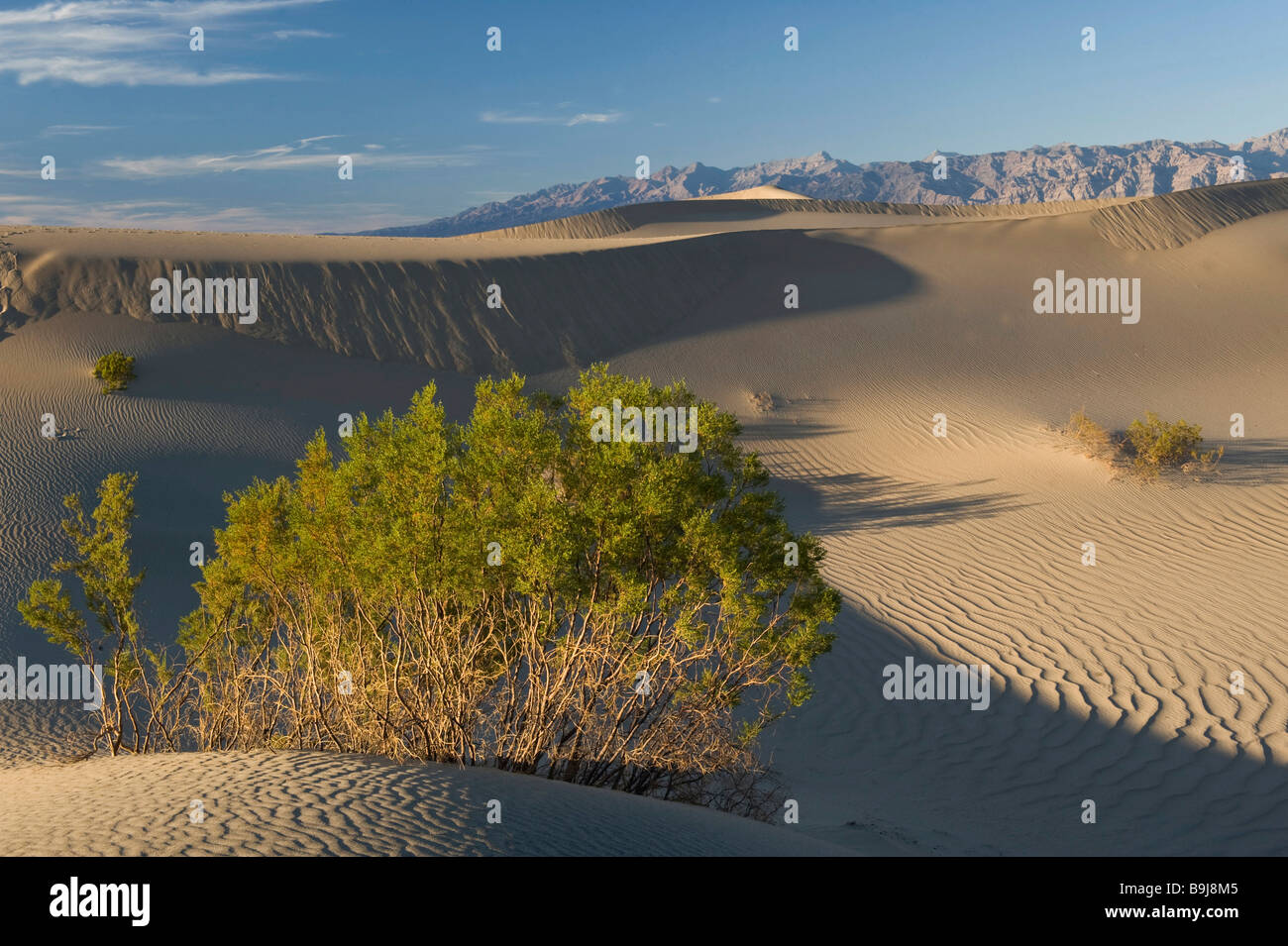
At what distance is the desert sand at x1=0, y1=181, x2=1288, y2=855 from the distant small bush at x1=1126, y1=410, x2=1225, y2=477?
478mm

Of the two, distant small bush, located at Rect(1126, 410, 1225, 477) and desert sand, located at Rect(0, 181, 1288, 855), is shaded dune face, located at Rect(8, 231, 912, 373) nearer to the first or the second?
desert sand, located at Rect(0, 181, 1288, 855)

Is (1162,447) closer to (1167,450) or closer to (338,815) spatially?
(1167,450)

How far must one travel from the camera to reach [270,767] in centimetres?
525

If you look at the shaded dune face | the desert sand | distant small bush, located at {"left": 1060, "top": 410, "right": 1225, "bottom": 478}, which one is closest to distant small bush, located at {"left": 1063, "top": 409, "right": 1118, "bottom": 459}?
distant small bush, located at {"left": 1060, "top": 410, "right": 1225, "bottom": 478}

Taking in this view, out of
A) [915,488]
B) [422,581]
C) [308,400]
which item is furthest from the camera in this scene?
[308,400]

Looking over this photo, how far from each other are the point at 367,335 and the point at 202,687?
15.9 m

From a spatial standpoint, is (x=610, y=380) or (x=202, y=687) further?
(x=202, y=687)

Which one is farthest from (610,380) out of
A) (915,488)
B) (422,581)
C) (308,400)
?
(308,400)

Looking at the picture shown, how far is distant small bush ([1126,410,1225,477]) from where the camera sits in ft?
48.5

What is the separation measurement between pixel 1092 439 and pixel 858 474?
449cm

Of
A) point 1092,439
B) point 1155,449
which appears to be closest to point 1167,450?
point 1155,449

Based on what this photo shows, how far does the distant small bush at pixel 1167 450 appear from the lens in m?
14.8
